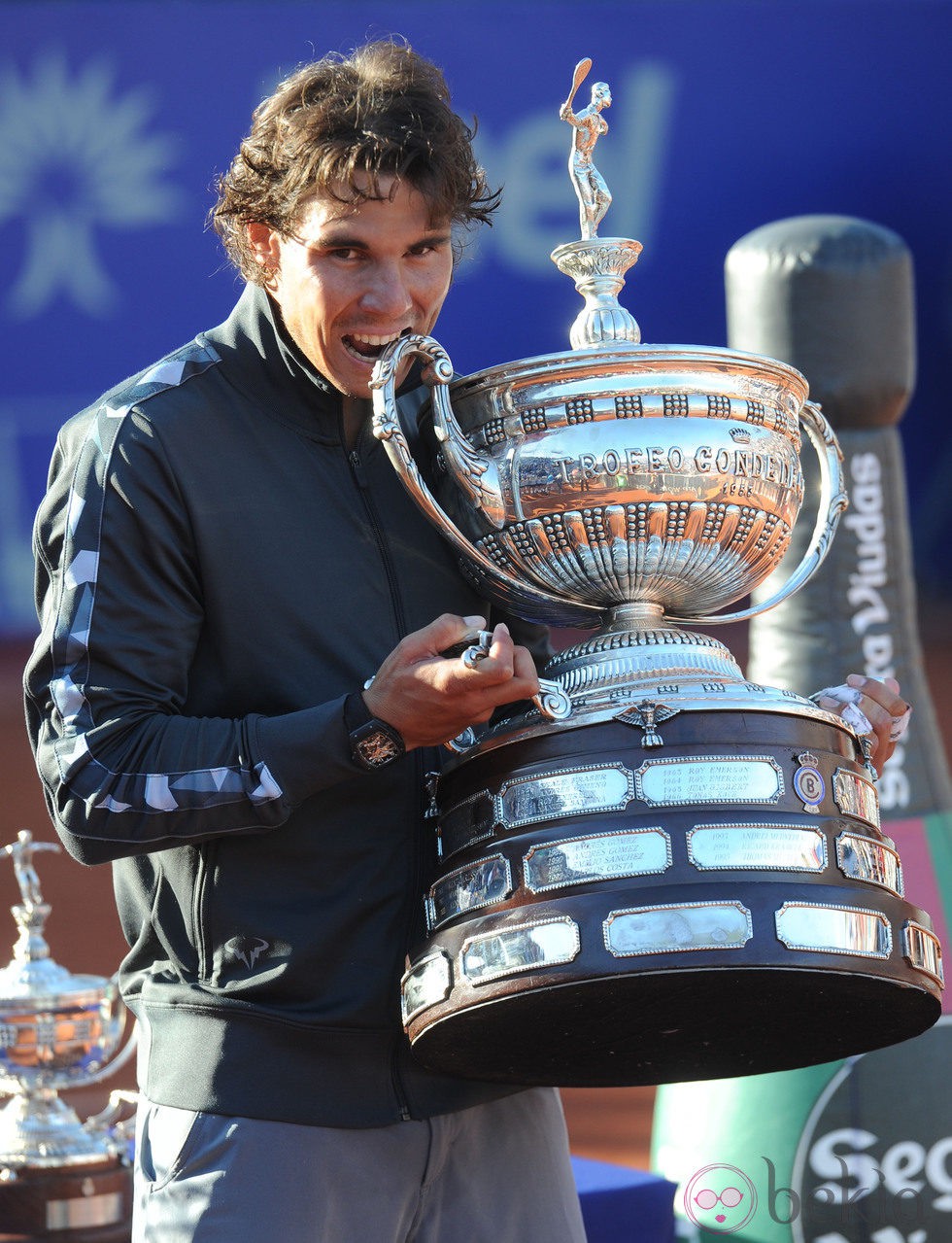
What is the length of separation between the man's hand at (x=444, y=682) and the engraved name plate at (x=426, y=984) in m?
0.17

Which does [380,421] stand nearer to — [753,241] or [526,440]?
[526,440]

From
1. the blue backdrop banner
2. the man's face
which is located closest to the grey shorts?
the man's face

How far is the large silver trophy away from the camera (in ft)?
3.84

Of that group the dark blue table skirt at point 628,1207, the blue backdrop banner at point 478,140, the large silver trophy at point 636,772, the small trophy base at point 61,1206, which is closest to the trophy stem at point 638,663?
the large silver trophy at point 636,772

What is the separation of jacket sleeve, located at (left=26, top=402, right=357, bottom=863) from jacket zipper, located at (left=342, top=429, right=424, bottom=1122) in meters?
0.16

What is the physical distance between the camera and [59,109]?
18.1 ft

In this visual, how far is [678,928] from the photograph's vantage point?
3.73 ft

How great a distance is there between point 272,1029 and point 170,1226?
0.18 m

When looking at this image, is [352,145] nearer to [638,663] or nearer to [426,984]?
[638,663]

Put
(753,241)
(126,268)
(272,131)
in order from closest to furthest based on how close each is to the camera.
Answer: (272,131) < (753,241) < (126,268)

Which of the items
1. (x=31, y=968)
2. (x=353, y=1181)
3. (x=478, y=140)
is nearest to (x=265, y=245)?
(x=353, y=1181)

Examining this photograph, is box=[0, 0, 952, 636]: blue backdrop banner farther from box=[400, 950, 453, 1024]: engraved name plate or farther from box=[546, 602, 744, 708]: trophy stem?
box=[400, 950, 453, 1024]: engraved name plate

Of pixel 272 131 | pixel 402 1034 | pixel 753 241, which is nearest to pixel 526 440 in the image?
pixel 272 131

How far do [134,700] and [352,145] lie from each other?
48 centimetres
